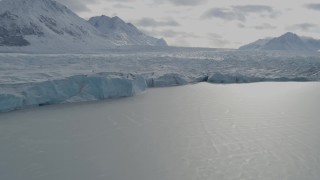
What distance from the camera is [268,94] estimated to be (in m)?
12.7

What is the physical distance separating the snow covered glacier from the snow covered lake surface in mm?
534

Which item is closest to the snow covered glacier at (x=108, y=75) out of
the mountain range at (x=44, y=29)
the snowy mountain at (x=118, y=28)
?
the mountain range at (x=44, y=29)

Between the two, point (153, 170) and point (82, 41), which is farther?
point (82, 41)

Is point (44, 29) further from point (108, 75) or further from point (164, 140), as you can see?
point (164, 140)

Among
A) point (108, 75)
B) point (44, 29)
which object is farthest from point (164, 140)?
point (44, 29)

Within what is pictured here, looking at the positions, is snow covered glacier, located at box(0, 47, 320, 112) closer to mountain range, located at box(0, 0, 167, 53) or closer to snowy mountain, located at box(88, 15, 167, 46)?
mountain range, located at box(0, 0, 167, 53)

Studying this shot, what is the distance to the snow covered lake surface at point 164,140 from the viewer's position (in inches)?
212

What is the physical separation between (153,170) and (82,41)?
48044mm

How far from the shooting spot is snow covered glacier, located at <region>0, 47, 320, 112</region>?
1027 cm

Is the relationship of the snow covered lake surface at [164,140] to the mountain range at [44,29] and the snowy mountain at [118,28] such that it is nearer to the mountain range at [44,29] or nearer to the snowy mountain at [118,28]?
the mountain range at [44,29]

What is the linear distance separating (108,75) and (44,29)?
4051 centimetres

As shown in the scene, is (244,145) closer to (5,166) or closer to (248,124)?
(248,124)

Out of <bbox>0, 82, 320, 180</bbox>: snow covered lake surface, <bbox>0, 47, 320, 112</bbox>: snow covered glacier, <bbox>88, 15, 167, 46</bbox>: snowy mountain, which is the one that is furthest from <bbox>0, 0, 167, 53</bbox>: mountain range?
<bbox>0, 82, 320, 180</bbox>: snow covered lake surface

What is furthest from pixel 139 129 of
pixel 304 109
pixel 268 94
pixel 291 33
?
pixel 291 33
